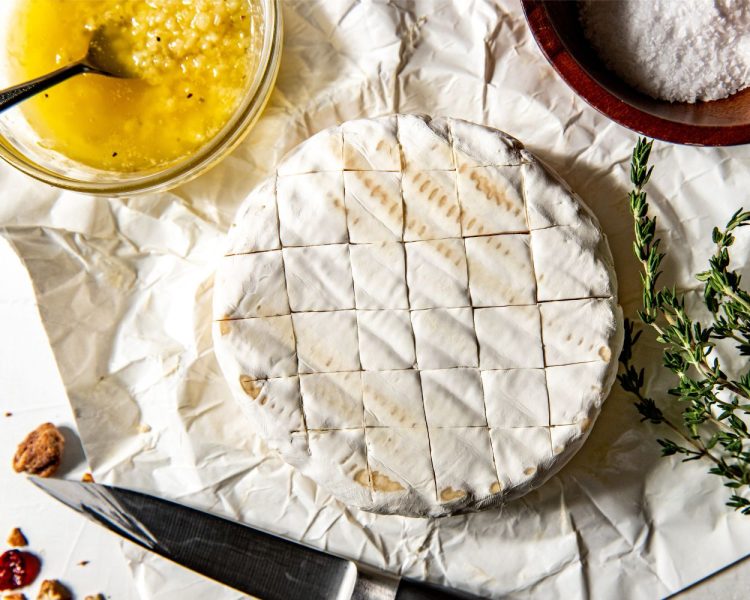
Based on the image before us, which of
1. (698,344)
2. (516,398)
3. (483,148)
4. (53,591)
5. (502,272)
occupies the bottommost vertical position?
(53,591)

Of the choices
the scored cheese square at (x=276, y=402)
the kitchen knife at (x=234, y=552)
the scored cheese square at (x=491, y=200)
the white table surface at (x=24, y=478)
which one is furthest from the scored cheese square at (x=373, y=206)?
the white table surface at (x=24, y=478)

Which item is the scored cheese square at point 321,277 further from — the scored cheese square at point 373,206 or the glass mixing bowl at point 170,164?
the glass mixing bowl at point 170,164

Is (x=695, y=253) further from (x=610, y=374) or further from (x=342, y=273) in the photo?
(x=342, y=273)

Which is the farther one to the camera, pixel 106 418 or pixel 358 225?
pixel 106 418

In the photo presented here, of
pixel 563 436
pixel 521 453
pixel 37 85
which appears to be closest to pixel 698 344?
pixel 563 436

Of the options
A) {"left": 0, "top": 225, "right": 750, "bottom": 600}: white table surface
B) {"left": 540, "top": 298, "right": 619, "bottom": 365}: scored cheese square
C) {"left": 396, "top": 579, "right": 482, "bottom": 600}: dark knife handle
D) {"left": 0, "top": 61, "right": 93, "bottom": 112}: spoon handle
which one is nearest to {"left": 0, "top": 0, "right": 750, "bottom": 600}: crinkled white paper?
{"left": 396, "top": 579, "right": 482, "bottom": 600}: dark knife handle

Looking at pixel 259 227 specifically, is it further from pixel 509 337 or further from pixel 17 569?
pixel 17 569

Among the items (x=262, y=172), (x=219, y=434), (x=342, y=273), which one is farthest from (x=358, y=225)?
(x=219, y=434)
